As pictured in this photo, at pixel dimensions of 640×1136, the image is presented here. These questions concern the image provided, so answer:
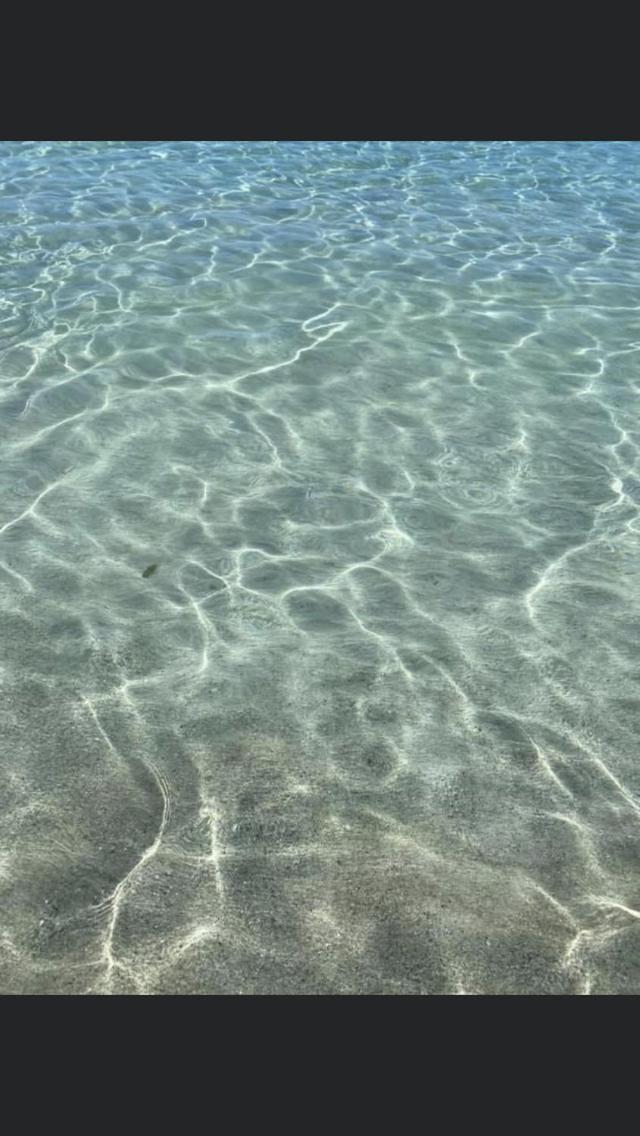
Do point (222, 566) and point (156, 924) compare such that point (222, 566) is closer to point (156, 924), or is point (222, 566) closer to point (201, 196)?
point (156, 924)

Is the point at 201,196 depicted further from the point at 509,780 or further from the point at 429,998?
the point at 429,998

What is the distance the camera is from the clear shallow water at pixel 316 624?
8.00ft

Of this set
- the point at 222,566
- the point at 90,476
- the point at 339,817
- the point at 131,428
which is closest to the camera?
the point at 339,817

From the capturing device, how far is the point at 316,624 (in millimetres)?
3535

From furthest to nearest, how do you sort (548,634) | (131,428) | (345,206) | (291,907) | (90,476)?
(345,206)
(131,428)
(90,476)
(548,634)
(291,907)

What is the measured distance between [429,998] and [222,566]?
6.48 feet

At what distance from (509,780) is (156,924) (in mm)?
1104

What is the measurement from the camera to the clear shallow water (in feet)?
8.00

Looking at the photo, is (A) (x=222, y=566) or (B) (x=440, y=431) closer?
(A) (x=222, y=566)

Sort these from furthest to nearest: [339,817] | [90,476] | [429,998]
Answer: [90,476] → [339,817] → [429,998]

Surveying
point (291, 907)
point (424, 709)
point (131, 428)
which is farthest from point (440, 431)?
point (291, 907)

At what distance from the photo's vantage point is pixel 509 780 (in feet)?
9.48

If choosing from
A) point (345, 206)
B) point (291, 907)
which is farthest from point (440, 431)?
point (345, 206)

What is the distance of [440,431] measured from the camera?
4.99 metres
